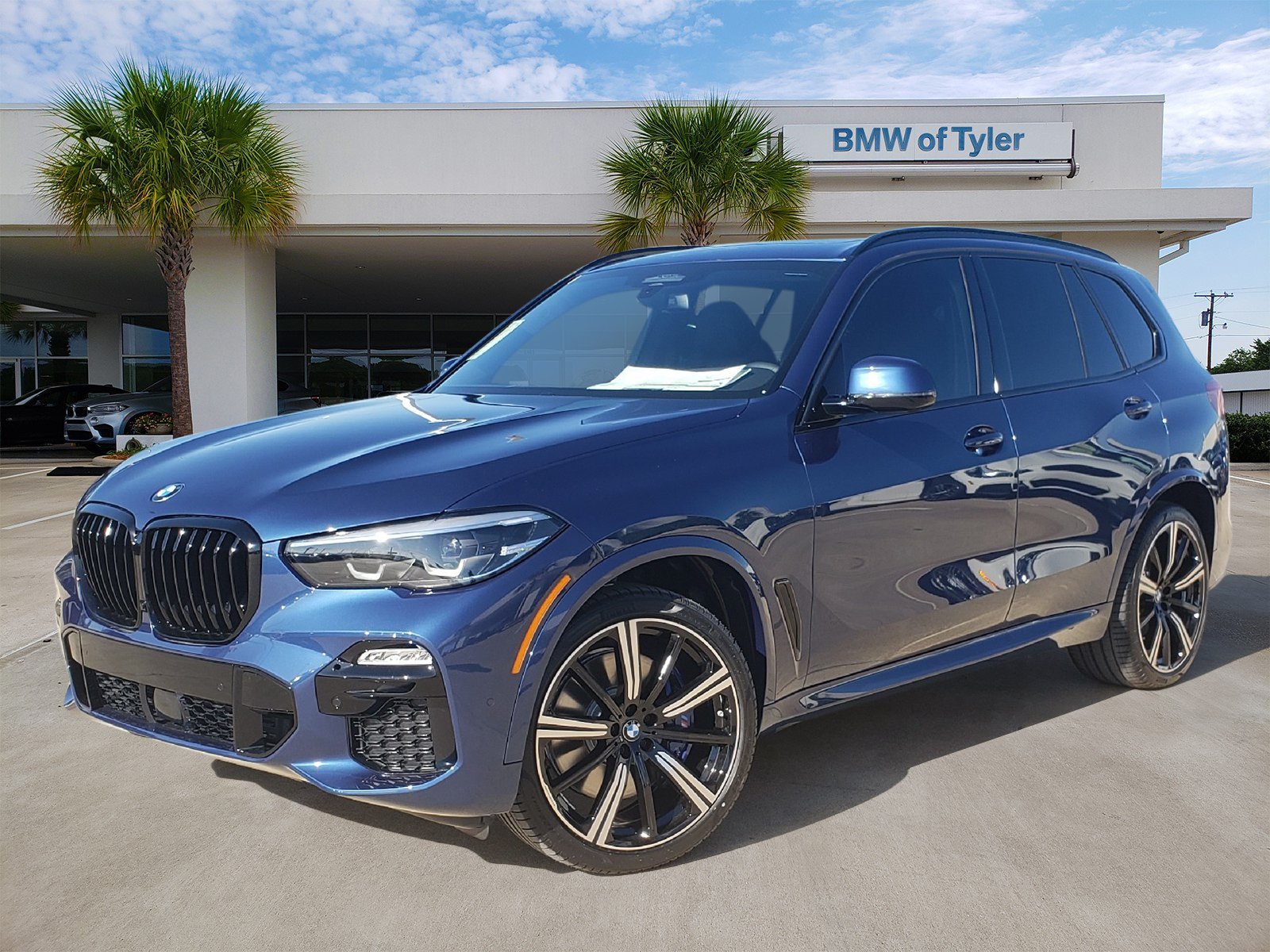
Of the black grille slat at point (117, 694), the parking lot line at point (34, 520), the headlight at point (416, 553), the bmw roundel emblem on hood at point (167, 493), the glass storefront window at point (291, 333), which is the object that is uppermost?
the glass storefront window at point (291, 333)

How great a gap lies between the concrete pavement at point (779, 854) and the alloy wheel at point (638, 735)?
6.9 inches

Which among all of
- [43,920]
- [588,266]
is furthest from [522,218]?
[43,920]

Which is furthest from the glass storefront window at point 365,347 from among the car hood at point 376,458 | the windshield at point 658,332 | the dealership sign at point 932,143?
the car hood at point 376,458

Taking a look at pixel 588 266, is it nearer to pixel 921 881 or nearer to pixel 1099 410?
pixel 1099 410

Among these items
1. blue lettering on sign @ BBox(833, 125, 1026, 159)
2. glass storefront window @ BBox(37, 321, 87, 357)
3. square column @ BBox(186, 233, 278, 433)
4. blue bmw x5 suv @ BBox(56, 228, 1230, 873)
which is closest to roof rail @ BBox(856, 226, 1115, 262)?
blue bmw x5 suv @ BBox(56, 228, 1230, 873)

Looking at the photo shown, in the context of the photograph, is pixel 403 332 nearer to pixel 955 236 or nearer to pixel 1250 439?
pixel 1250 439

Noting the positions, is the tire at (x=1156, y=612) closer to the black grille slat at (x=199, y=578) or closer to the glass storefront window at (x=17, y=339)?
the black grille slat at (x=199, y=578)

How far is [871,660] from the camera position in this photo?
3.42 m

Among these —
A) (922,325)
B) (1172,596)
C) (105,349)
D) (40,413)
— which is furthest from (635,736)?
(105,349)

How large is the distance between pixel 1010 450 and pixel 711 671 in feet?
4.91

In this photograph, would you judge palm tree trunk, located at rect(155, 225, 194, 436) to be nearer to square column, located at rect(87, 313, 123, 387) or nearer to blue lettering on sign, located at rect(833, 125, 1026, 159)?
blue lettering on sign, located at rect(833, 125, 1026, 159)

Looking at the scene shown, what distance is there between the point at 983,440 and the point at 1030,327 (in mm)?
667

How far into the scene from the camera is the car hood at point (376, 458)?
2605mm

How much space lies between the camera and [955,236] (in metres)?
3.99
